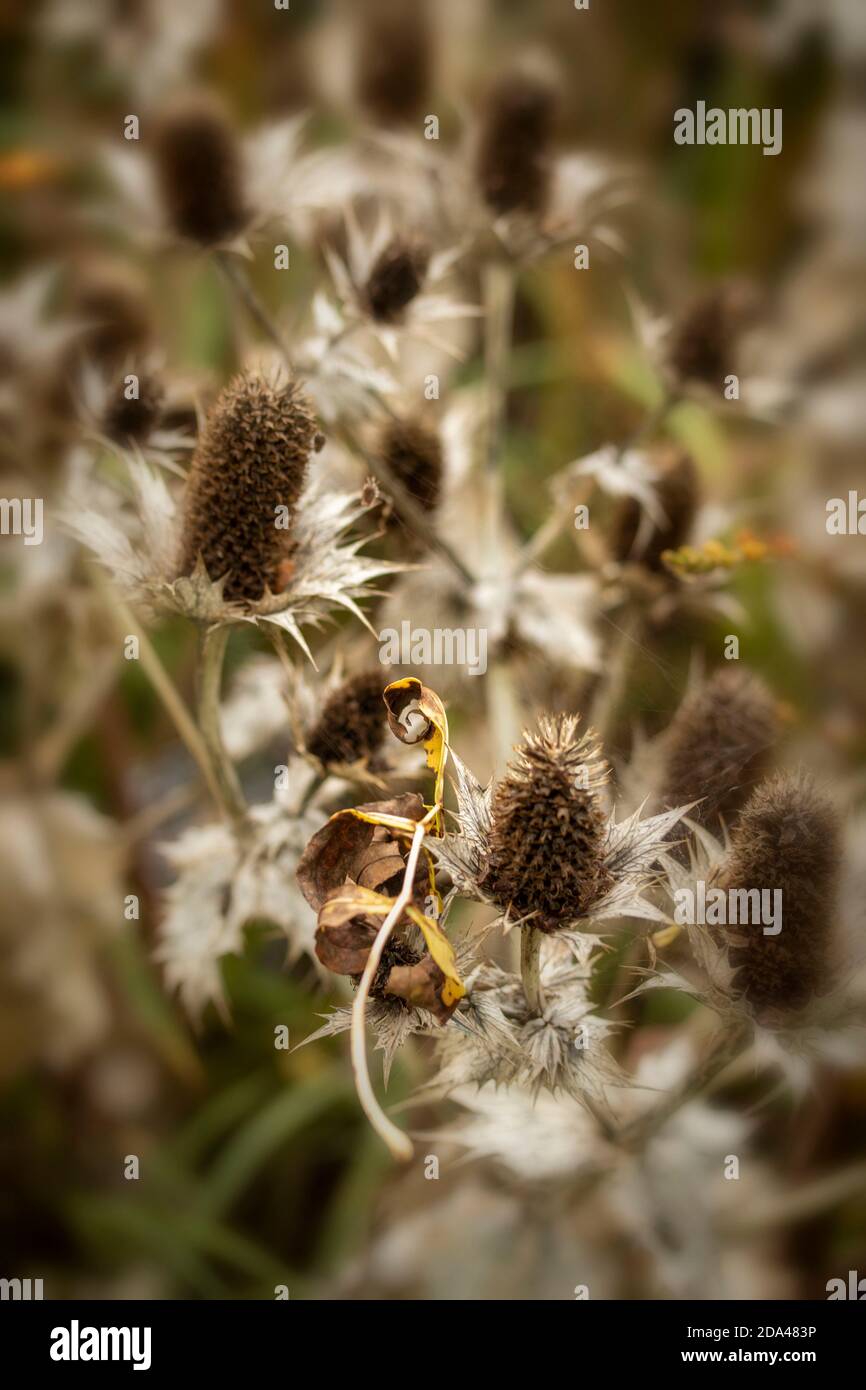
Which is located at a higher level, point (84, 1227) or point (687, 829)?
point (687, 829)

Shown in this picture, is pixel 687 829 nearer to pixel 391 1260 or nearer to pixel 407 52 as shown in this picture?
pixel 391 1260

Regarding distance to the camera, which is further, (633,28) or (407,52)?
(633,28)

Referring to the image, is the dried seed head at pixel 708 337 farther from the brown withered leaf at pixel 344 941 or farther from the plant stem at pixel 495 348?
the brown withered leaf at pixel 344 941

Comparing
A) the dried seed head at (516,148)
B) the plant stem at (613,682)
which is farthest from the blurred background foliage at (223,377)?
the dried seed head at (516,148)

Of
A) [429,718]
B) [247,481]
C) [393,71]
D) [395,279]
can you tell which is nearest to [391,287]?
[395,279]

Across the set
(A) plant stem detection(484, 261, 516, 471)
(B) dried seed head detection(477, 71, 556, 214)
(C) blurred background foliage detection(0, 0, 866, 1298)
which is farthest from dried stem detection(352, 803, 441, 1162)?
(B) dried seed head detection(477, 71, 556, 214)
